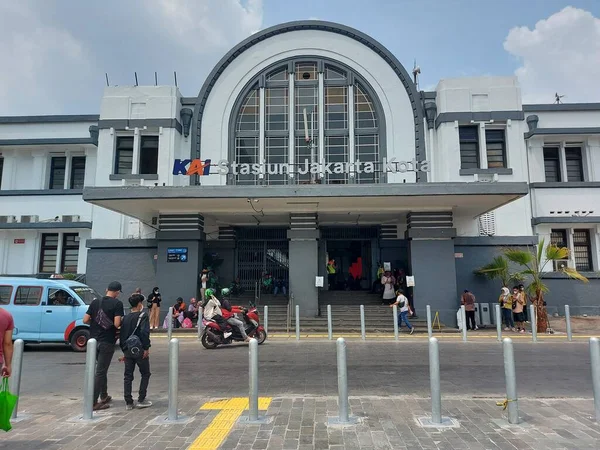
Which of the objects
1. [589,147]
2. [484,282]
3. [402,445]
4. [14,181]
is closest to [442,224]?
[484,282]

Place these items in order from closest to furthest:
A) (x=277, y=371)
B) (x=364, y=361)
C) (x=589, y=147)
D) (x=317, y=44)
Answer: (x=277, y=371) < (x=364, y=361) < (x=589, y=147) < (x=317, y=44)

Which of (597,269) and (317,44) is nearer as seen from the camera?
(597,269)

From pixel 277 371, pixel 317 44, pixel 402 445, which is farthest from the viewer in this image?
pixel 317 44

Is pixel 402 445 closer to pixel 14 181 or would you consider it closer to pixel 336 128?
pixel 336 128

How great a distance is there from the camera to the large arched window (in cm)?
2123

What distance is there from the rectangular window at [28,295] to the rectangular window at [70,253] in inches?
376

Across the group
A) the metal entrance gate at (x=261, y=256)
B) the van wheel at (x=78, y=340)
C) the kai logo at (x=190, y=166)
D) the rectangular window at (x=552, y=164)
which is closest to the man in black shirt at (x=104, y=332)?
the van wheel at (x=78, y=340)

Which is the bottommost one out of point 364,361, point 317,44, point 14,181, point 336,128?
point 364,361

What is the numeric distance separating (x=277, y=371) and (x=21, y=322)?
8296 mm

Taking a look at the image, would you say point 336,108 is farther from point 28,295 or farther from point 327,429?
point 327,429

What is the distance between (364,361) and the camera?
10352mm

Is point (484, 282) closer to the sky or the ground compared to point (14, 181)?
closer to the ground

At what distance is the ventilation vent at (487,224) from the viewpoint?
64.4ft

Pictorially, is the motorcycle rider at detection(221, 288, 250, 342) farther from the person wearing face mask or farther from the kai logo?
the kai logo
